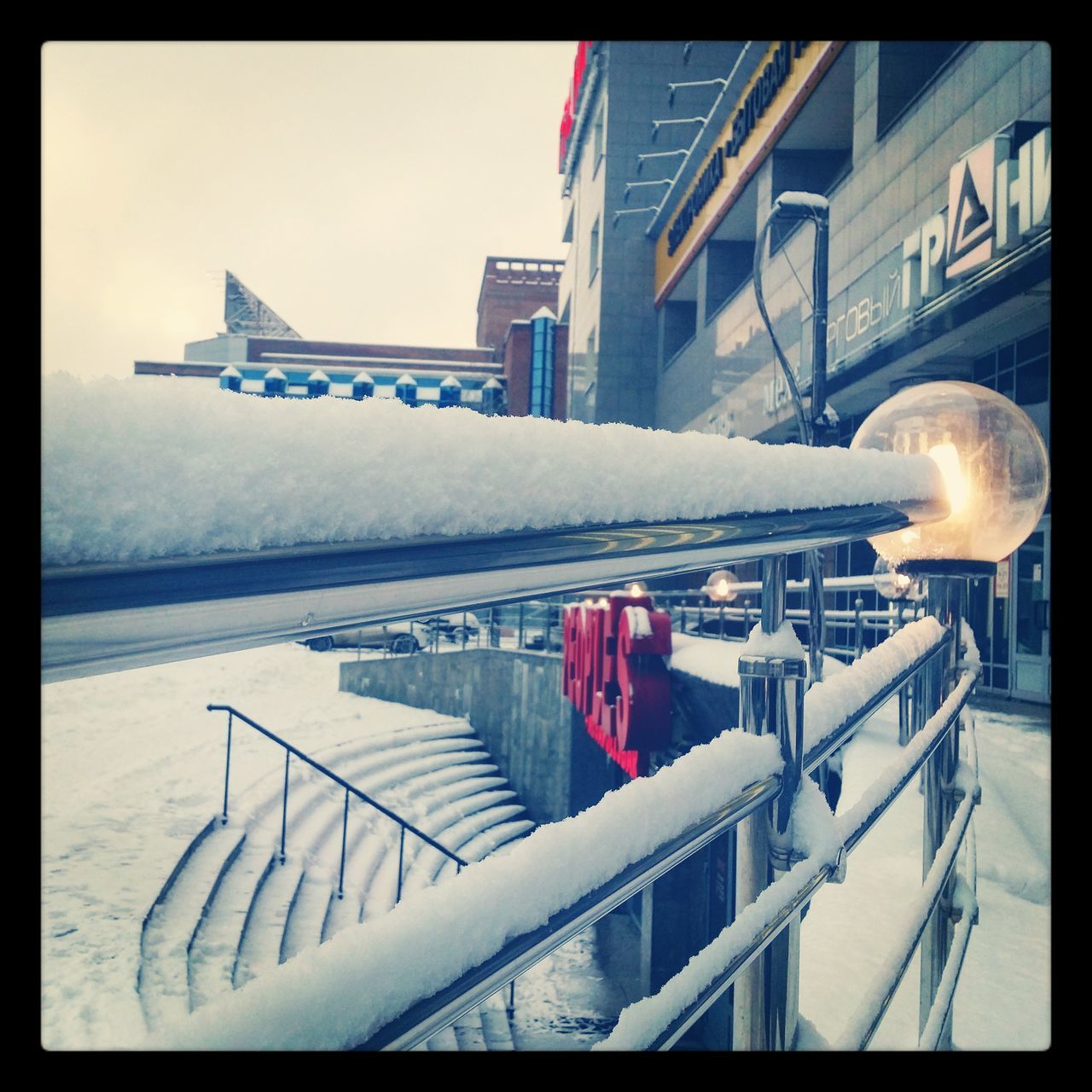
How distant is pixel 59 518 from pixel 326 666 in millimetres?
21072

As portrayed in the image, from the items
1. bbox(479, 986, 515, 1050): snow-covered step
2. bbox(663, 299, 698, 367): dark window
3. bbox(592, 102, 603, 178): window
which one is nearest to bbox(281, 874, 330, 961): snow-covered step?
bbox(479, 986, 515, 1050): snow-covered step

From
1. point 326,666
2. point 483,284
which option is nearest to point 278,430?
point 326,666

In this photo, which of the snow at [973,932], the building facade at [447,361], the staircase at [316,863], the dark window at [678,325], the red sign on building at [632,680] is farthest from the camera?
the building facade at [447,361]

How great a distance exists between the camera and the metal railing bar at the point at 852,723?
3.28 ft

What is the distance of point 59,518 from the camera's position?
14.1 inches

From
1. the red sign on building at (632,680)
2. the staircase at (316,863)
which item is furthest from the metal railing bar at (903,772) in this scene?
the red sign on building at (632,680)

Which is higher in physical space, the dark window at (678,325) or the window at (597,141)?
the window at (597,141)

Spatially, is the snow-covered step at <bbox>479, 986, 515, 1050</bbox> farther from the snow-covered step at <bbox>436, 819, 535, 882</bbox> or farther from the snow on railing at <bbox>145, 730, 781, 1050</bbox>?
the snow on railing at <bbox>145, 730, 781, 1050</bbox>

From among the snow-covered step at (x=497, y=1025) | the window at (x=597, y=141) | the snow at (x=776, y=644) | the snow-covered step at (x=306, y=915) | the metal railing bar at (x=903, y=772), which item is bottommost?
the snow-covered step at (x=497, y=1025)

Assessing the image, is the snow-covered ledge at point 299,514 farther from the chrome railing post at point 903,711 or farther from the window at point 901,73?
the window at point 901,73

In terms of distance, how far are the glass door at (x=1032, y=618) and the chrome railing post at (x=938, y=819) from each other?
33.2 feet
